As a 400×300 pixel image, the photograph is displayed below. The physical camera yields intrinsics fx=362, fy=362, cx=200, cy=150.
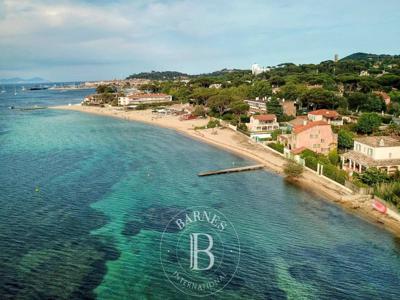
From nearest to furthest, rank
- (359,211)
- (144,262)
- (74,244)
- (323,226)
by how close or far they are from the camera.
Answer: (144,262)
(74,244)
(323,226)
(359,211)

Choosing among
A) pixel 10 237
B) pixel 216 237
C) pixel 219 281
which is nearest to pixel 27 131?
pixel 10 237

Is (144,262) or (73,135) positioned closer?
(144,262)

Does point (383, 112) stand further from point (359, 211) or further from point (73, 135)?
point (73, 135)

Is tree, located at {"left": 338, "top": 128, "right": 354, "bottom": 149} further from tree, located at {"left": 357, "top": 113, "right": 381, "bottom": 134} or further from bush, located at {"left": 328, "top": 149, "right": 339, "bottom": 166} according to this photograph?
tree, located at {"left": 357, "top": 113, "right": 381, "bottom": 134}

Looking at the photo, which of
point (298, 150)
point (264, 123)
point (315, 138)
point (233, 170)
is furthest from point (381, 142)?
point (264, 123)

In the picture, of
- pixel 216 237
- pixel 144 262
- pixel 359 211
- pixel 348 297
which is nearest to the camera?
pixel 348 297

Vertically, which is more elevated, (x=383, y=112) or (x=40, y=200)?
(x=383, y=112)

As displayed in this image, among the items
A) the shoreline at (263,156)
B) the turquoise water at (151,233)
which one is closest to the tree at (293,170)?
the shoreline at (263,156)
